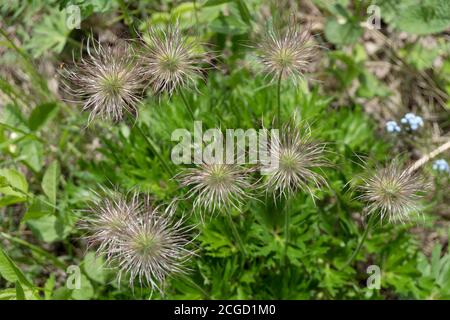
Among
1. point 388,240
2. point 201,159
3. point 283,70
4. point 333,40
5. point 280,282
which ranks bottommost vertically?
point 280,282

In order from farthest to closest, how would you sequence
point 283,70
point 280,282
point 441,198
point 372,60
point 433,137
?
point 372,60 → point 433,137 → point 441,198 → point 280,282 → point 283,70

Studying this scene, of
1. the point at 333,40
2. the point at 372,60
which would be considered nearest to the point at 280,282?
the point at 333,40

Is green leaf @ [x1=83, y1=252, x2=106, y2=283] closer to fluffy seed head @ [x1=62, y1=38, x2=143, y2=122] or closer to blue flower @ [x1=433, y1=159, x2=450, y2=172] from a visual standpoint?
fluffy seed head @ [x1=62, y1=38, x2=143, y2=122]

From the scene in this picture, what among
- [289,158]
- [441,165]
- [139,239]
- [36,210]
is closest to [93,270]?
[36,210]

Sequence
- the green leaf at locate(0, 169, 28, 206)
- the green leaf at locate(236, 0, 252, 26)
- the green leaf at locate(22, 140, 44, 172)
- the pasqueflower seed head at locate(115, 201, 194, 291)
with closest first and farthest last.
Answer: the pasqueflower seed head at locate(115, 201, 194, 291)
the green leaf at locate(0, 169, 28, 206)
the green leaf at locate(236, 0, 252, 26)
the green leaf at locate(22, 140, 44, 172)

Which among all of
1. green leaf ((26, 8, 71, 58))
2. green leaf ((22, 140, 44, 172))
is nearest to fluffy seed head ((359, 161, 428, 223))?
green leaf ((22, 140, 44, 172))

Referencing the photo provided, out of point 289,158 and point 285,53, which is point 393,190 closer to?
point 289,158

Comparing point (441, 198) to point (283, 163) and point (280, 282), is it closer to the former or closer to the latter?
point (280, 282)

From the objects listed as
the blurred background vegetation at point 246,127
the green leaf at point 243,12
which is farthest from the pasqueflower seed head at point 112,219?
the green leaf at point 243,12

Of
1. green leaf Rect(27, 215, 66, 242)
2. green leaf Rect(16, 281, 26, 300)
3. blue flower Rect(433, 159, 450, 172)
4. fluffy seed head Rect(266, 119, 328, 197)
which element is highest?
blue flower Rect(433, 159, 450, 172)
